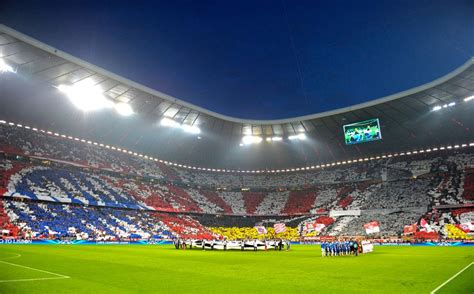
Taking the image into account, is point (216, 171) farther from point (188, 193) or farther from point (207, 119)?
point (207, 119)

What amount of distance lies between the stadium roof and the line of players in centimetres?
2516

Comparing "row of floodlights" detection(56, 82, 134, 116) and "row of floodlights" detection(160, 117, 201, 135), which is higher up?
"row of floodlights" detection(56, 82, 134, 116)

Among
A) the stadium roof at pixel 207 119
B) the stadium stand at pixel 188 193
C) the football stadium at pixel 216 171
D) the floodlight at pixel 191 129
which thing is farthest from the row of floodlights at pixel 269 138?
the stadium stand at pixel 188 193

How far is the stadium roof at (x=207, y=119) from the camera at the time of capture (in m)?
39.5

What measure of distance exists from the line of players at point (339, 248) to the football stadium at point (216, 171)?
11 centimetres

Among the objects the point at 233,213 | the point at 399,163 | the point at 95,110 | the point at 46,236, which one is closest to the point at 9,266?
the point at 46,236

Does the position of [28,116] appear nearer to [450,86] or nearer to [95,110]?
[95,110]

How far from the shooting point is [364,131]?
49562 mm

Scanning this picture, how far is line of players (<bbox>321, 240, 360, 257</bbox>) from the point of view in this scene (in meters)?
24.3

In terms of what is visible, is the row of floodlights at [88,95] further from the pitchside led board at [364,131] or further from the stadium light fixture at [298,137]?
the stadium light fixture at [298,137]

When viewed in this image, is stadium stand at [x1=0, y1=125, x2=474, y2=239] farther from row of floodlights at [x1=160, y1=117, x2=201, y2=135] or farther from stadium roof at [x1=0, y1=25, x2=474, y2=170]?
row of floodlights at [x1=160, y1=117, x2=201, y2=135]

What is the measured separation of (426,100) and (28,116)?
5987 centimetres

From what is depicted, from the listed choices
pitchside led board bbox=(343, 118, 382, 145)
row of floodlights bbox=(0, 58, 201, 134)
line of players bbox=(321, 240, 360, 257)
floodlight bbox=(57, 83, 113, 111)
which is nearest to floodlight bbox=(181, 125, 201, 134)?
row of floodlights bbox=(0, 58, 201, 134)

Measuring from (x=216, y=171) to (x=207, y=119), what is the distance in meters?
24.2
